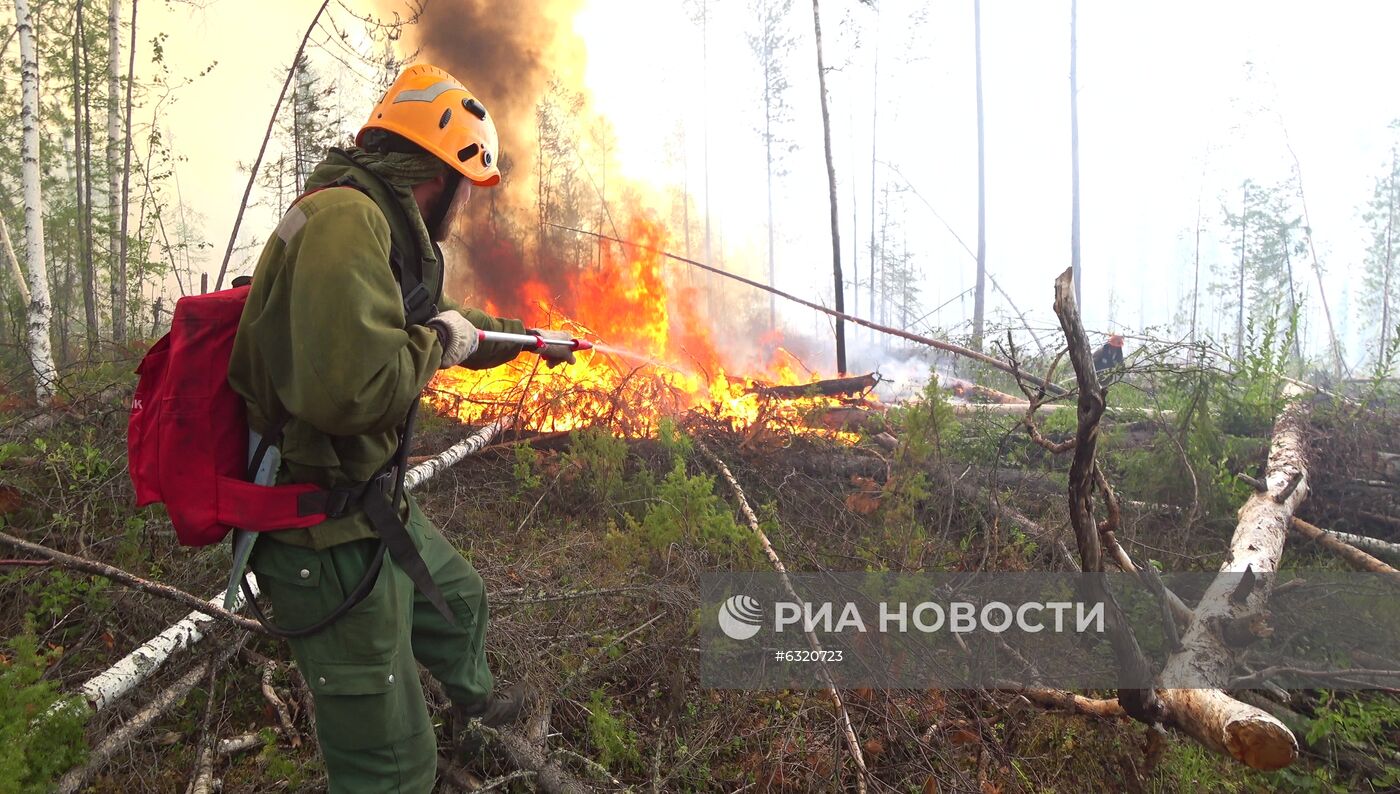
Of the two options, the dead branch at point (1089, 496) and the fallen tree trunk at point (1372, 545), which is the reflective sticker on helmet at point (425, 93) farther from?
the fallen tree trunk at point (1372, 545)

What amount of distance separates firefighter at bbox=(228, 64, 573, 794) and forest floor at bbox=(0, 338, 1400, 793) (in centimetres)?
98

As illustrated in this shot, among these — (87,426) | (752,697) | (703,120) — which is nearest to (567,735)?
(752,697)

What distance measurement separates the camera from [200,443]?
193cm

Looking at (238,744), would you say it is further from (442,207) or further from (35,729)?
(442,207)

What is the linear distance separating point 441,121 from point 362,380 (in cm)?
106

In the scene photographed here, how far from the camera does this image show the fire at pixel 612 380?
6.66 metres

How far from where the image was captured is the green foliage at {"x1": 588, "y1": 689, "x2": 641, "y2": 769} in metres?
2.99

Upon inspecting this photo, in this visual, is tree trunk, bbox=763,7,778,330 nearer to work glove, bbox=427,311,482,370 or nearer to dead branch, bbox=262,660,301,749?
dead branch, bbox=262,660,301,749

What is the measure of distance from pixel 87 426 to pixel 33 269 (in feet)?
12.5

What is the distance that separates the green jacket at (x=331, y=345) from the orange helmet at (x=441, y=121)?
0.25 metres

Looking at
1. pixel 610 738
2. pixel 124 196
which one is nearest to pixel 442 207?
pixel 610 738

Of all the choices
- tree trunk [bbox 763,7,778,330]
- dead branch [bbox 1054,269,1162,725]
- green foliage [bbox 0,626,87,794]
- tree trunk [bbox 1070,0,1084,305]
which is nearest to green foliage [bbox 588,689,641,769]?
green foliage [bbox 0,626,87,794]

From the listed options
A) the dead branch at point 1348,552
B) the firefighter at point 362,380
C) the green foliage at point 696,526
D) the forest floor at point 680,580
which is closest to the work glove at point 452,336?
the firefighter at point 362,380

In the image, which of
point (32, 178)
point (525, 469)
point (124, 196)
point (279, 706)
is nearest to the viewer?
point (279, 706)
